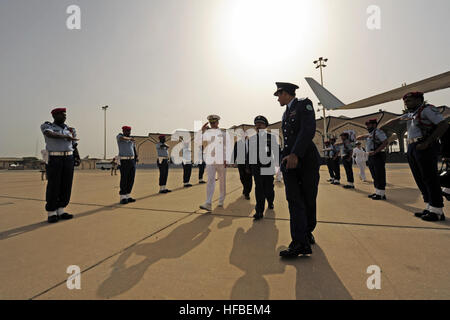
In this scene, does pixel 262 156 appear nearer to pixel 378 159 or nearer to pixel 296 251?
pixel 296 251

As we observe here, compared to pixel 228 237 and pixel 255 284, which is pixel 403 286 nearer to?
pixel 255 284

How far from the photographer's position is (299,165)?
198 cm

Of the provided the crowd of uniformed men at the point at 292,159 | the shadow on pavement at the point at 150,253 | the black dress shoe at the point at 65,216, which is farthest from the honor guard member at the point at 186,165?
the shadow on pavement at the point at 150,253

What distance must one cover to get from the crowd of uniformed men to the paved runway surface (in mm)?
315

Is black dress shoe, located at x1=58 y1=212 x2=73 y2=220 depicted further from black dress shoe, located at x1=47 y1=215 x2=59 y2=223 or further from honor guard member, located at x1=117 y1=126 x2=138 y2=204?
honor guard member, located at x1=117 y1=126 x2=138 y2=204

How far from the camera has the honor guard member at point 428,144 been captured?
2781mm

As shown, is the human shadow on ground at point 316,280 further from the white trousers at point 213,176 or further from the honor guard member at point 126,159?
the honor guard member at point 126,159

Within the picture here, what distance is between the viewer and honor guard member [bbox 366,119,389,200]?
14.3 feet

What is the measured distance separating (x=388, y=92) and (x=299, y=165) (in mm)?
10691

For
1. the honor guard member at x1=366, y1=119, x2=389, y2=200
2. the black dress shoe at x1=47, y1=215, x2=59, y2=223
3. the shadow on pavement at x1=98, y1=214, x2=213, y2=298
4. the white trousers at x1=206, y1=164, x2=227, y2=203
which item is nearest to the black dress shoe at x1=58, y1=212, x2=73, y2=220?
the black dress shoe at x1=47, y1=215, x2=59, y2=223

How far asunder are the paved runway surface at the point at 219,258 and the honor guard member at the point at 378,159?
4.83 feet

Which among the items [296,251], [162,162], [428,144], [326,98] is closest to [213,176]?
[296,251]

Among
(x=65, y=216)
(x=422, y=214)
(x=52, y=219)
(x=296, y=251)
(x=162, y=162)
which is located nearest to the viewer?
(x=296, y=251)
